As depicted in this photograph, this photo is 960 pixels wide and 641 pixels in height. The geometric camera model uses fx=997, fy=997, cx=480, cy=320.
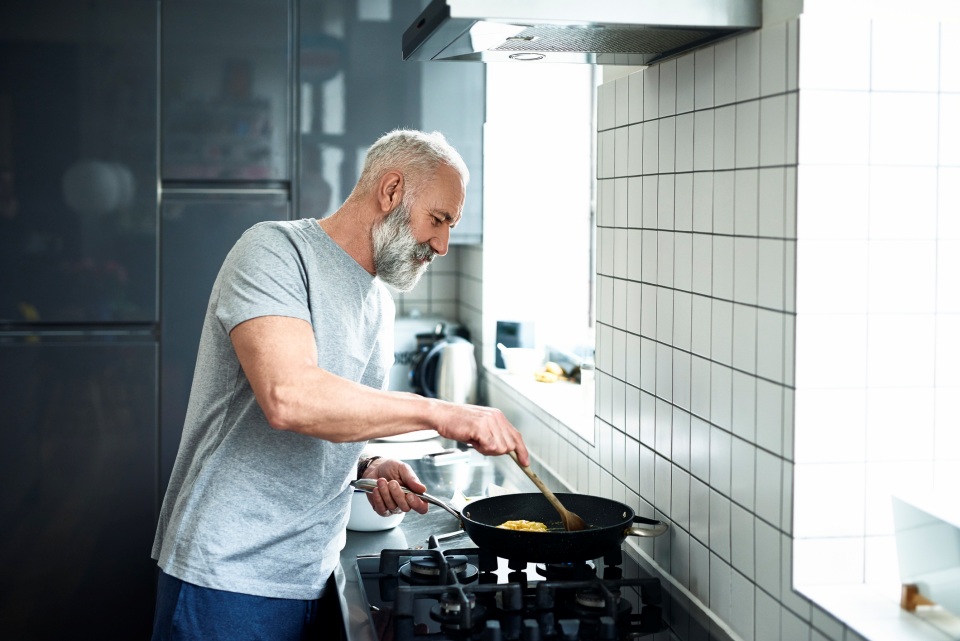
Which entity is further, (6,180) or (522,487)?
(6,180)

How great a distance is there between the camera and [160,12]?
9.12 ft

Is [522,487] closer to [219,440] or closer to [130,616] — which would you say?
[219,440]

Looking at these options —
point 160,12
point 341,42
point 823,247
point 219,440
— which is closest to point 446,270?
point 341,42

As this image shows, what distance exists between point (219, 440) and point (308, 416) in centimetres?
28

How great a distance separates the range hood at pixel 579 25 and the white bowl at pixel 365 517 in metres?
0.91

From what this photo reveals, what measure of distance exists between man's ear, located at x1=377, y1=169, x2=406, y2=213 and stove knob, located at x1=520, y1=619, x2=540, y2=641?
70 centimetres

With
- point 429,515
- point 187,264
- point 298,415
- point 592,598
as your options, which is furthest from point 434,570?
point 187,264

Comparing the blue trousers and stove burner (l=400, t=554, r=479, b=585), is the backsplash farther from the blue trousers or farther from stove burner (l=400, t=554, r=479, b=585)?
the blue trousers

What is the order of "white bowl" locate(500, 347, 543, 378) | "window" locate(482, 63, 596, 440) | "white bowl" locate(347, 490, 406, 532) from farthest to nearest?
"window" locate(482, 63, 596, 440) → "white bowl" locate(500, 347, 543, 378) → "white bowl" locate(347, 490, 406, 532)

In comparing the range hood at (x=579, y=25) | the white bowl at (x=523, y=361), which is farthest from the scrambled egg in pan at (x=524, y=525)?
the white bowl at (x=523, y=361)

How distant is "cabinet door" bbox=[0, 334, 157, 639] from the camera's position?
9.28 ft

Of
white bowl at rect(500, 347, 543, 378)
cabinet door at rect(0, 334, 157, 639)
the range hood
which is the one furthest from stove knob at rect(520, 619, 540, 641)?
cabinet door at rect(0, 334, 157, 639)

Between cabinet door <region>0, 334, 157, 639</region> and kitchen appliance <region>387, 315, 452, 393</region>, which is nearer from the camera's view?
cabinet door <region>0, 334, 157, 639</region>

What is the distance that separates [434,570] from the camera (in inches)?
63.6
